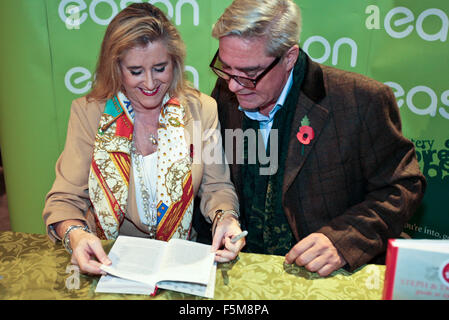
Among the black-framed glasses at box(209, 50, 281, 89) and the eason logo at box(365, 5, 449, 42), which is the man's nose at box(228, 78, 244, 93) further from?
the eason logo at box(365, 5, 449, 42)

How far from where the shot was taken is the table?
1487 millimetres

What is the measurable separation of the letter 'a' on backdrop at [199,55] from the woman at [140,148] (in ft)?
2.21

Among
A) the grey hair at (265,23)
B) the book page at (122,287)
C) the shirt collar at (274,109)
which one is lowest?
the book page at (122,287)

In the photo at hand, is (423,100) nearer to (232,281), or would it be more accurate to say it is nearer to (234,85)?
(234,85)

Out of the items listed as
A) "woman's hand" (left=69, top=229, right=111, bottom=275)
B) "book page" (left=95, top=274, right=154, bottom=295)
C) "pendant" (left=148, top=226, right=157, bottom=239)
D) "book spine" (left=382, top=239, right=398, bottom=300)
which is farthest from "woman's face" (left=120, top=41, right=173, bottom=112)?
"book spine" (left=382, top=239, right=398, bottom=300)

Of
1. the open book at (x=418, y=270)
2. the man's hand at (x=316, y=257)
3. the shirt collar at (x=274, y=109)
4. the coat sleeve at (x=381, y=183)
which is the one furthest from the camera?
the shirt collar at (x=274, y=109)

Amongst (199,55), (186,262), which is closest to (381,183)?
(186,262)

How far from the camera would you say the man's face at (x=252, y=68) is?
1.94 m

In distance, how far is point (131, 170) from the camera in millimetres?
2176

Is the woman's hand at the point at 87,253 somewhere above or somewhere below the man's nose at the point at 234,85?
below

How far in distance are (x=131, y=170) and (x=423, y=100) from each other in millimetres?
1965

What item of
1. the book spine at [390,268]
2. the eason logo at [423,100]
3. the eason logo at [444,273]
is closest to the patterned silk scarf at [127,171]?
the book spine at [390,268]

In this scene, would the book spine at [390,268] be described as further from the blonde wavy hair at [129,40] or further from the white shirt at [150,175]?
the blonde wavy hair at [129,40]
